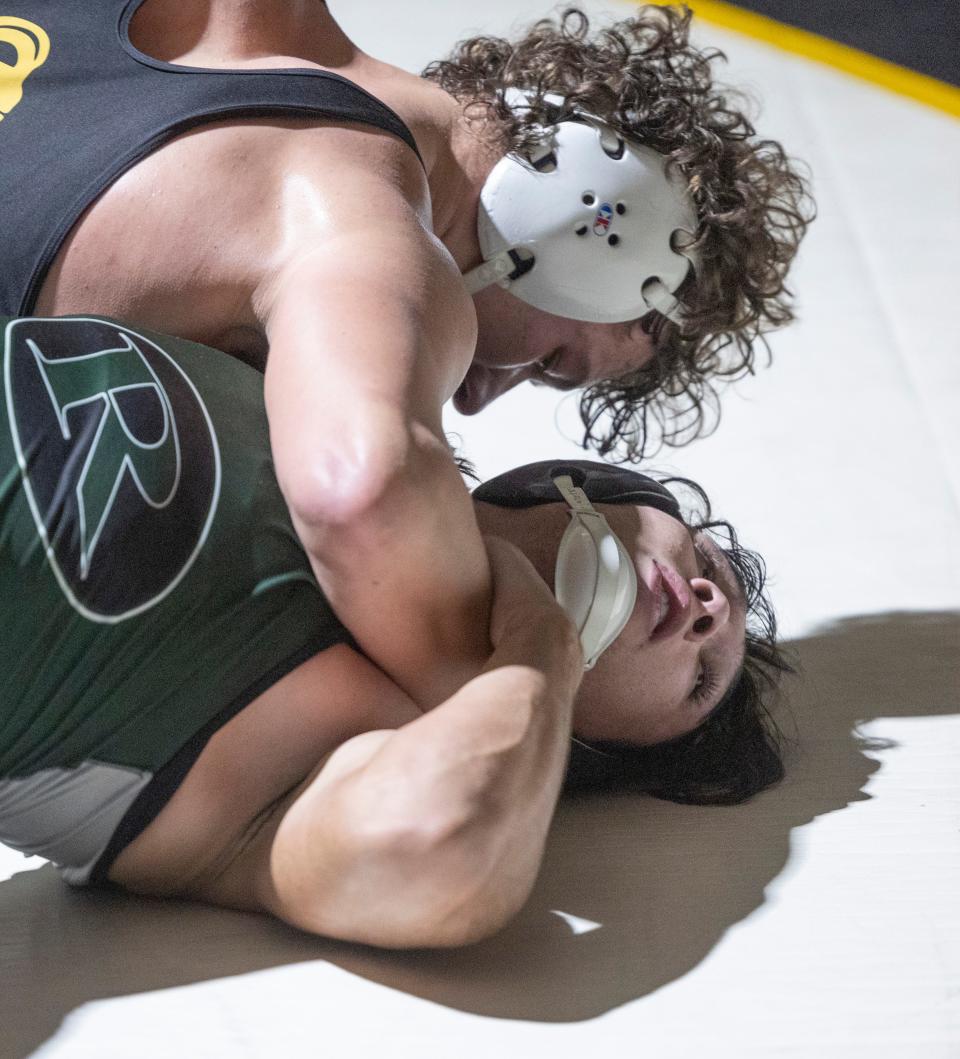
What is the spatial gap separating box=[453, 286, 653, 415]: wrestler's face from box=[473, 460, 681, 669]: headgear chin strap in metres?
0.25

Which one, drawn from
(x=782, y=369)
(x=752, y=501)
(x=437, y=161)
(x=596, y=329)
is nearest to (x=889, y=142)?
(x=782, y=369)

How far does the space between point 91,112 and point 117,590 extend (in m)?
0.60

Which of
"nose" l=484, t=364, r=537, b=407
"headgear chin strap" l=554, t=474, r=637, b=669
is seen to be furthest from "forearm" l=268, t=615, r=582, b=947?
"nose" l=484, t=364, r=537, b=407

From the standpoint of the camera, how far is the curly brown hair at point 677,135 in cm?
194

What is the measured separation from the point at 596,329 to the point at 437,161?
340 mm

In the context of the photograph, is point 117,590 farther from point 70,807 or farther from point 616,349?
point 616,349

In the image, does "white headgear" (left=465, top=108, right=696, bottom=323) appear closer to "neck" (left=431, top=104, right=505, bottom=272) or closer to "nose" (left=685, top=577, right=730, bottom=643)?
"neck" (left=431, top=104, right=505, bottom=272)

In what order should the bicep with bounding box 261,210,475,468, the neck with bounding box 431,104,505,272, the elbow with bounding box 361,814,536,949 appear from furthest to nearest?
the neck with bounding box 431,104,505,272
the bicep with bounding box 261,210,475,468
the elbow with bounding box 361,814,536,949

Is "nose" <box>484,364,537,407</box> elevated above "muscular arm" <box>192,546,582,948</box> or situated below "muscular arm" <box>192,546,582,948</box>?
below

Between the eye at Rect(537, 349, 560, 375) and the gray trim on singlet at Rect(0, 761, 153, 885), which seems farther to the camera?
the eye at Rect(537, 349, 560, 375)

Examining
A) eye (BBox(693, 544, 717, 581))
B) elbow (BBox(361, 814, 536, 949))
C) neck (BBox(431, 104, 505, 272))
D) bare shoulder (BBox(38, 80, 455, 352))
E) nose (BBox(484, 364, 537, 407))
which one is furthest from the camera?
nose (BBox(484, 364, 537, 407))

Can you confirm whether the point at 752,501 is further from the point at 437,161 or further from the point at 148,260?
the point at 148,260

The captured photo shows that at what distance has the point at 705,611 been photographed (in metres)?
1.61

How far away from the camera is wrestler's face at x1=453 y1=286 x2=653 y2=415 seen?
196 cm
